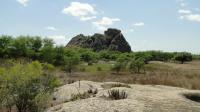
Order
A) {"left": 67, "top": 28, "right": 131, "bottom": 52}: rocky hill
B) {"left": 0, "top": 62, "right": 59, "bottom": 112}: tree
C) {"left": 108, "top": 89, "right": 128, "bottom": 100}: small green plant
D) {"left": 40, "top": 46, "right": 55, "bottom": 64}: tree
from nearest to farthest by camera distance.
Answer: {"left": 108, "top": 89, "right": 128, "bottom": 100}: small green plant
{"left": 0, "top": 62, "right": 59, "bottom": 112}: tree
{"left": 40, "top": 46, "right": 55, "bottom": 64}: tree
{"left": 67, "top": 28, "right": 131, "bottom": 52}: rocky hill

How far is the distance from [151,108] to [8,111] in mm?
5654

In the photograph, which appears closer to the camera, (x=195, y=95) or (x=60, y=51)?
(x=195, y=95)

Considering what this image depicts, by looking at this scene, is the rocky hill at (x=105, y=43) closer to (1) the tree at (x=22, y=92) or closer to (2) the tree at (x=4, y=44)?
(2) the tree at (x=4, y=44)

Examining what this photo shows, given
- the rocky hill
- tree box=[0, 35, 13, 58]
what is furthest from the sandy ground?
the rocky hill

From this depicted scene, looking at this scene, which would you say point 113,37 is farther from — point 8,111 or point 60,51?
point 8,111

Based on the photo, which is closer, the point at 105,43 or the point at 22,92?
the point at 22,92

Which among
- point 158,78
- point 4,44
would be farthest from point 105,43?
point 158,78

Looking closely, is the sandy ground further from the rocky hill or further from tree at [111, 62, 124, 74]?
the rocky hill

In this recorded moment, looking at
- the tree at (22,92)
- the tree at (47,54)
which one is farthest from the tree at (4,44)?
the tree at (22,92)

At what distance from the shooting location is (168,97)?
41.8 ft

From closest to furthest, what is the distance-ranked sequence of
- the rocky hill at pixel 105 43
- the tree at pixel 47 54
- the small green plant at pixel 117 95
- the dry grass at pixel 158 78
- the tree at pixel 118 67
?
the small green plant at pixel 117 95, the dry grass at pixel 158 78, the tree at pixel 118 67, the tree at pixel 47 54, the rocky hill at pixel 105 43

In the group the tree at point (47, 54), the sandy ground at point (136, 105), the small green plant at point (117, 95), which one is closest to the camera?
the sandy ground at point (136, 105)

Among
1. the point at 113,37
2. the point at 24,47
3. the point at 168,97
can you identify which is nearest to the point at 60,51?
the point at 24,47

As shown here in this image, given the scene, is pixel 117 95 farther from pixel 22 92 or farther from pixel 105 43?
pixel 105 43
